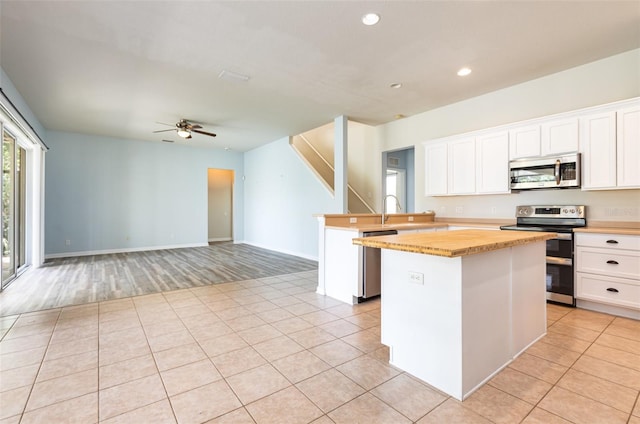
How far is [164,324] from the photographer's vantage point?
3.07 metres

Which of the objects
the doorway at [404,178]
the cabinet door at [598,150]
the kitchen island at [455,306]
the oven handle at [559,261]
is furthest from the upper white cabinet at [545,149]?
the doorway at [404,178]

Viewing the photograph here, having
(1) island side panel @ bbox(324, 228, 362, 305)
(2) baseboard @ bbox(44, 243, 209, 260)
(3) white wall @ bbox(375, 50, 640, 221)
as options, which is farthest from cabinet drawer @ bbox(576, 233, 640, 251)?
(2) baseboard @ bbox(44, 243, 209, 260)

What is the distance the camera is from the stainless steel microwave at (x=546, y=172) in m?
3.62

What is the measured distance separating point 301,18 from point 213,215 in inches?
330

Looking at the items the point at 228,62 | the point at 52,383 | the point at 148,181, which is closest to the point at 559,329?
the point at 52,383

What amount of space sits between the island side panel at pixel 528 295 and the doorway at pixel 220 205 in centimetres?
903

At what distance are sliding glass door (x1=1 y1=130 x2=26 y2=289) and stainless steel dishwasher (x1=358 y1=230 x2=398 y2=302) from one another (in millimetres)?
5081

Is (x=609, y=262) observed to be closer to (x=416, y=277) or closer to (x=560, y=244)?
(x=560, y=244)

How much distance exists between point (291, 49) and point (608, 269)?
13.7 ft

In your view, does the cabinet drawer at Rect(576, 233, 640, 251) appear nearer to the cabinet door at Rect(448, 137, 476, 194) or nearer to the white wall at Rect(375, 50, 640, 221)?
the white wall at Rect(375, 50, 640, 221)

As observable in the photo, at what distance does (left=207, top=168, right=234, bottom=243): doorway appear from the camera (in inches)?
398

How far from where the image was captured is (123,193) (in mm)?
7844

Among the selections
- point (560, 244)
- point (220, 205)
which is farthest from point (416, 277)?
point (220, 205)

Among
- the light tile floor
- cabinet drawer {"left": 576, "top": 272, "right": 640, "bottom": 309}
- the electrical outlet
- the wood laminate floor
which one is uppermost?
the electrical outlet
